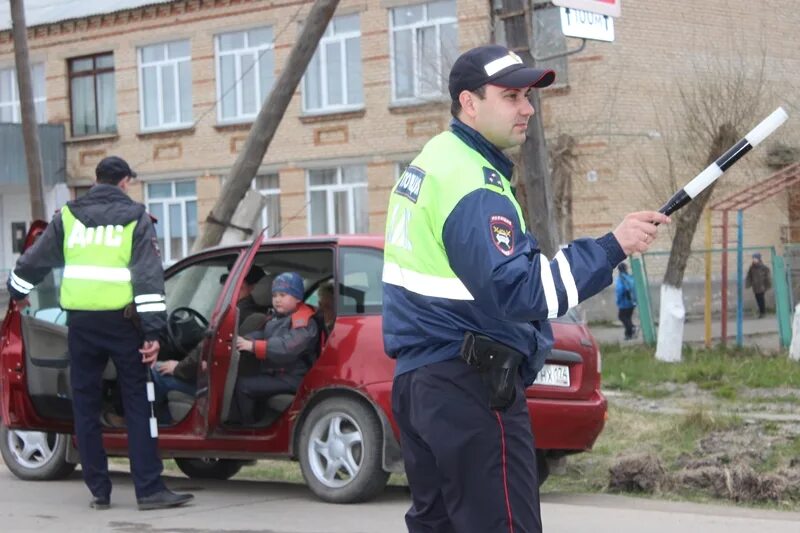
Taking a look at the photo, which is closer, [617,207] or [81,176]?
[617,207]

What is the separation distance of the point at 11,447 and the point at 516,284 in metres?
6.44

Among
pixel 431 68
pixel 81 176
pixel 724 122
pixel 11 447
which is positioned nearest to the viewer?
pixel 11 447

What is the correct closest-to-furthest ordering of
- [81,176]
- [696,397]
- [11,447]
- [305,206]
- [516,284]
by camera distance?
[516,284] < [11,447] < [696,397] < [305,206] < [81,176]

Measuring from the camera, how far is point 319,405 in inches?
329

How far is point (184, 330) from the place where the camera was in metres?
9.12

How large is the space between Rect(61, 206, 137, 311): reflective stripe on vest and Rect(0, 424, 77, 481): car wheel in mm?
1659

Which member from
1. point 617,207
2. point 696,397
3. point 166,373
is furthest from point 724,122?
point 166,373

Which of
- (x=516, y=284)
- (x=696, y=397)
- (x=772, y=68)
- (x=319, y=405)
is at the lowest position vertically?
(x=696, y=397)

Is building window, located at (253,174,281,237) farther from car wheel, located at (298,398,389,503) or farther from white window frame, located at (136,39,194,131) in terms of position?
car wheel, located at (298,398,389,503)

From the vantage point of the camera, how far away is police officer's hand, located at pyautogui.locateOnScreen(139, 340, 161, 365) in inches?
316

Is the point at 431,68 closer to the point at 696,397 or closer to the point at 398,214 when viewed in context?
the point at 696,397

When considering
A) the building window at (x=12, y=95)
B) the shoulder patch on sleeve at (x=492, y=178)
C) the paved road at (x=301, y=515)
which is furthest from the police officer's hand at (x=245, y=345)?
the building window at (x=12, y=95)

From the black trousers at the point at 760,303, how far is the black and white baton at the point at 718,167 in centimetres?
2215

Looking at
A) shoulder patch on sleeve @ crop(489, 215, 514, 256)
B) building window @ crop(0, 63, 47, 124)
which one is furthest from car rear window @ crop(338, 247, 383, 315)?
building window @ crop(0, 63, 47, 124)
